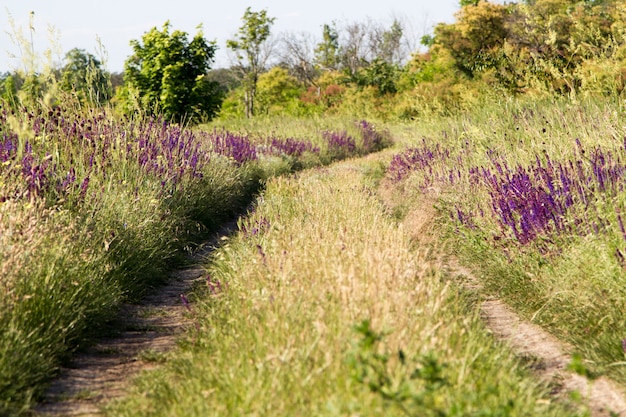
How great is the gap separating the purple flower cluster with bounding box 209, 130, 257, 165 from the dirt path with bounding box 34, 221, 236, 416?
19.7 feet

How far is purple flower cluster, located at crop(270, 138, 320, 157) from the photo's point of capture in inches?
586

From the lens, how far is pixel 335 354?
3.07m

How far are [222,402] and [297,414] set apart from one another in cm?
41

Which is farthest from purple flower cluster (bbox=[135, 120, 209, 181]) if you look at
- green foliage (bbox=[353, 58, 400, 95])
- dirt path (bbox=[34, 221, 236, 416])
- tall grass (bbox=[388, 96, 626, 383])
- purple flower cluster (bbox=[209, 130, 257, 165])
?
green foliage (bbox=[353, 58, 400, 95])

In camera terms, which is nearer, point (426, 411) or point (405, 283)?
point (426, 411)

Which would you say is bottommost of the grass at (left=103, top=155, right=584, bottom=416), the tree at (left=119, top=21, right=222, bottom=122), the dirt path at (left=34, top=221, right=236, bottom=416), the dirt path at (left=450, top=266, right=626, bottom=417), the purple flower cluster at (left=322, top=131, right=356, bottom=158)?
the dirt path at (left=450, top=266, right=626, bottom=417)

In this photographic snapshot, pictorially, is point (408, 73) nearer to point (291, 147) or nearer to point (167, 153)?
→ point (291, 147)

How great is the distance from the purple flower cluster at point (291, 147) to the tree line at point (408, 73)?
1.88 m

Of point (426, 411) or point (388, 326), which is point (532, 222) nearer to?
point (388, 326)

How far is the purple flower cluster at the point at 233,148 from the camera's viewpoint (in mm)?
11547

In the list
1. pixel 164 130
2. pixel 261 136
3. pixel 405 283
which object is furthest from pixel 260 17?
pixel 405 283

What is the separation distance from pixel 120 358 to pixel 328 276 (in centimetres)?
141

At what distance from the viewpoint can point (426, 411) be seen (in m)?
2.49

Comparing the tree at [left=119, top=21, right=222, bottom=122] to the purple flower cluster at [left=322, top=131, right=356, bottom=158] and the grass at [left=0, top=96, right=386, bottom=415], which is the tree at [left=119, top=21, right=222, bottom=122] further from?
the grass at [left=0, top=96, right=386, bottom=415]
